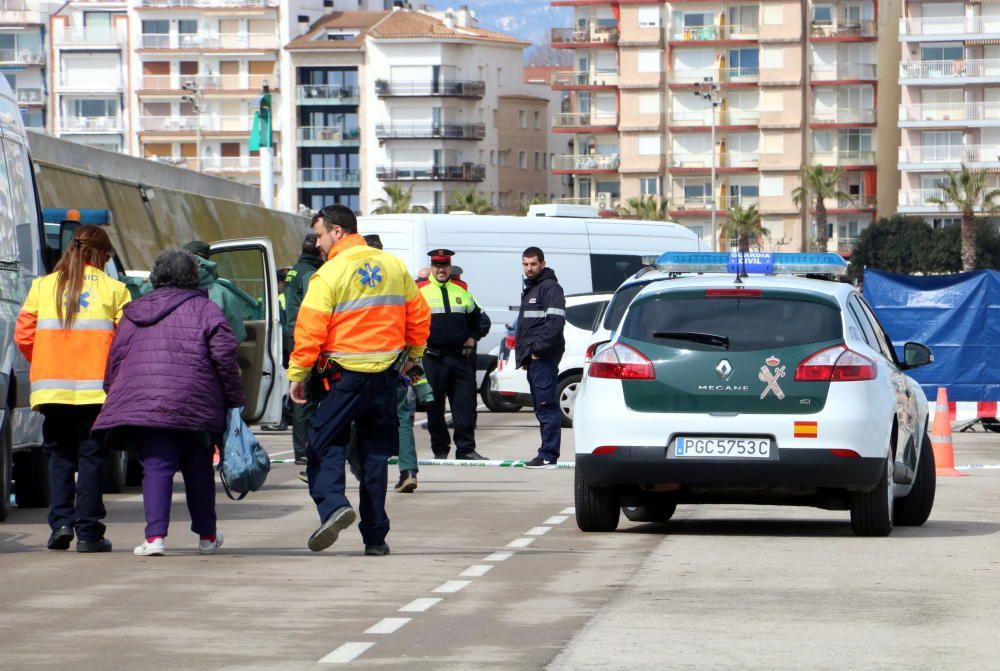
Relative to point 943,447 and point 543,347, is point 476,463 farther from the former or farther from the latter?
point 943,447

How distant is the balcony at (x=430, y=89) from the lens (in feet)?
479

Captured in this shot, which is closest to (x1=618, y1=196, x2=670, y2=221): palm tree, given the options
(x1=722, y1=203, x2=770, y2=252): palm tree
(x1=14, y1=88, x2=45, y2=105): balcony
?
(x1=722, y1=203, x2=770, y2=252): palm tree

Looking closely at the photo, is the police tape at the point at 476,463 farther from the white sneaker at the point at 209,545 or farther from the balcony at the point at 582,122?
the balcony at the point at 582,122

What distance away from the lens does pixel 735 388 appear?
13.1m

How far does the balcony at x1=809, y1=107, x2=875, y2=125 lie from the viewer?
132 m

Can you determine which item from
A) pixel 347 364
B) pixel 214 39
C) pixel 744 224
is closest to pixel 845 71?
pixel 744 224

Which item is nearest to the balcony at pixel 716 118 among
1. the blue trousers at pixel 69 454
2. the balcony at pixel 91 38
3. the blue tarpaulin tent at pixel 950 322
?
the balcony at pixel 91 38

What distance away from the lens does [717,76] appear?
135 meters

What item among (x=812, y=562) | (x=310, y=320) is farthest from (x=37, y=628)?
(x=812, y=562)

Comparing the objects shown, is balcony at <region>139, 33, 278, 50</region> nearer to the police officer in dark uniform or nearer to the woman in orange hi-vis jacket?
the police officer in dark uniform

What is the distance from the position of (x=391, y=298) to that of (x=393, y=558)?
137 cm

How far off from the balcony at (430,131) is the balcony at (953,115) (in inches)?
1174

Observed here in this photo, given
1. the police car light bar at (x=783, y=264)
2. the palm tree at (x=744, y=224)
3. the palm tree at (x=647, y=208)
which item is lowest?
the palm tree at (x=744, y=224)

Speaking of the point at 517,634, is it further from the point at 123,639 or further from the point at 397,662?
the point at 123,639
